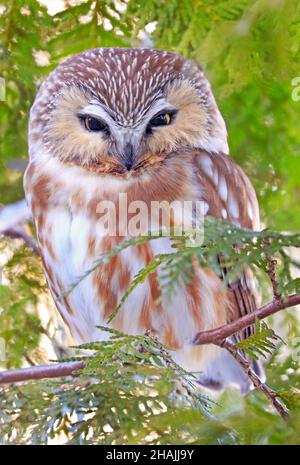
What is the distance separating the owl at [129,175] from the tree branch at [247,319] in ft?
1.96

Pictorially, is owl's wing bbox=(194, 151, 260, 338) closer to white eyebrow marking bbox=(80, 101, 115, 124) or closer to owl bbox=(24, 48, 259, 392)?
owl bbox=(24, 48, 259, 392)

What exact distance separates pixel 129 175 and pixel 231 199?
42 cm

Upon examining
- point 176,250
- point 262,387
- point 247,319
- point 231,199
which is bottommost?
point 262,387

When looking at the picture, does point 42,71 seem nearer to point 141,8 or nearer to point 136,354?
point 141,8

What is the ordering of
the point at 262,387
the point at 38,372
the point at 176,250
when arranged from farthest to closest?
the point at 176,250 → the point at 38,372 → the point at 262,387

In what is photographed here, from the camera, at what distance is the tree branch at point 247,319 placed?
157 centimetres

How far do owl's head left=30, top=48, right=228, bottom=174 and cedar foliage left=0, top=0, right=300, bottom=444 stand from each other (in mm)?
115

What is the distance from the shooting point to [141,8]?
2533mm

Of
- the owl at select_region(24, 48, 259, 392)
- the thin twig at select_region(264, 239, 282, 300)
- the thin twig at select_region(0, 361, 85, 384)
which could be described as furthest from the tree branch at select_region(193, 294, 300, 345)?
the owl at select_region(24, 48, 259, 392)

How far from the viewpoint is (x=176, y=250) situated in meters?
2.46

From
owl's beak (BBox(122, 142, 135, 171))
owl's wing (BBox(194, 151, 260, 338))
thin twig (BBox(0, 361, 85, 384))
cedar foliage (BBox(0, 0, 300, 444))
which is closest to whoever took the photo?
cedar foliage (BBox(0, 0, 300, 444))

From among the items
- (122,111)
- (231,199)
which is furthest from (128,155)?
(231,199)

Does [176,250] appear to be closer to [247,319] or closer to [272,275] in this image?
[247,319]

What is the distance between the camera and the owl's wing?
2639 mm
